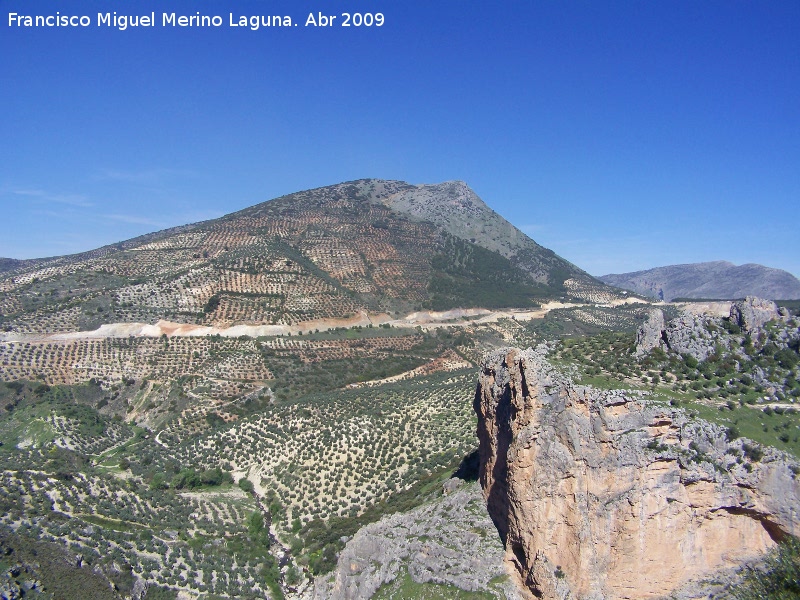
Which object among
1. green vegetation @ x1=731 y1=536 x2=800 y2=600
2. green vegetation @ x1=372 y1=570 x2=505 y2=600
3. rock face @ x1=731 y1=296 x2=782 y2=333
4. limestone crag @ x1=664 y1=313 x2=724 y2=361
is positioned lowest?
green vegetation @ x1=372 y1=570 x2=505 y2=600

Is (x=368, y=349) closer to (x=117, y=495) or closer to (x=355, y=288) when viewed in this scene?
(x=355, y=288)

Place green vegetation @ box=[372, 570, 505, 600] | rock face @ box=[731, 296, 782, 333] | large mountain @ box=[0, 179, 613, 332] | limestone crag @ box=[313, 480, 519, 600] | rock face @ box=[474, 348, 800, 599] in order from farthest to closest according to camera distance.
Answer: large mountain @ box=[0, 179, 613, 332] → rock face @ box=[731, 296, 782, 333] → limestone crag @ box=[313, 480, 519, 600] → green vegetation @ box=[372, 570, 505, 600] → rock face @ box=[474, 348, 800, 599]

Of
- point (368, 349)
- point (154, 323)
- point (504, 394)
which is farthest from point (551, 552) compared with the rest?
point (154, 323)

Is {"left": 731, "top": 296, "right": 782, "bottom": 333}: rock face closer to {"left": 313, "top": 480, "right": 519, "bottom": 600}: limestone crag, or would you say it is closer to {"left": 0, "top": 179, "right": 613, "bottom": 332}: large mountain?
{"left": 313, "top": 480, "right": 519, "bottom": 600}: limestone crag

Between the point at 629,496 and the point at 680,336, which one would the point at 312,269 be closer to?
the point at 680,336

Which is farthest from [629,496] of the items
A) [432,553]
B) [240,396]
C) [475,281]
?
[475,281]

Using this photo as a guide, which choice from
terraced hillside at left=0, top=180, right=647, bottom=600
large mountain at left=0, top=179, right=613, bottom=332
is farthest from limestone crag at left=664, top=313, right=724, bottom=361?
large mountain at left=0, top=179, right=613, bottom=332

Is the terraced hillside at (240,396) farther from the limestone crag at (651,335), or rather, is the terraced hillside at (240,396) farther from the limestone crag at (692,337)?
the limestone crag at (692,337)
